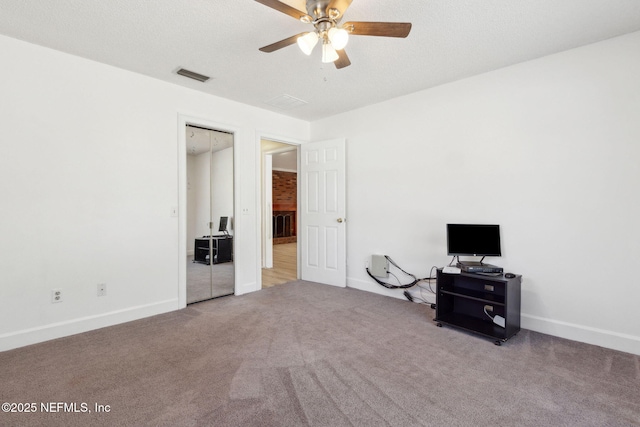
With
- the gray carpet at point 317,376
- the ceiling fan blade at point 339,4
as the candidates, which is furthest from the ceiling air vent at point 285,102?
the gray carpet at point 317,376

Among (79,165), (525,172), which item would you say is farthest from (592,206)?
(79,165)

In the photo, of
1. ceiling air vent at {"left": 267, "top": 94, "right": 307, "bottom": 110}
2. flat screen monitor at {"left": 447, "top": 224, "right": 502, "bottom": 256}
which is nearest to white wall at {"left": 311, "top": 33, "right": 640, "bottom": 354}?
flat screen monitor at {"left": 447, "top": 224, "right": 502, "bottom": 256}

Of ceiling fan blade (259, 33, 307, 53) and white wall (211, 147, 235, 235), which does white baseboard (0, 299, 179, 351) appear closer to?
white wall (211, 147, 235, 235)

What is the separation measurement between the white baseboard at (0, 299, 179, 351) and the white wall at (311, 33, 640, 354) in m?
2.86

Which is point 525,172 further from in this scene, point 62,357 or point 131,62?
point 62,357

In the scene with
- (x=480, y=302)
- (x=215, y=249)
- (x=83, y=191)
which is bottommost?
(x=480, y=302)

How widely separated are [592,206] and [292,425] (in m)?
2.89

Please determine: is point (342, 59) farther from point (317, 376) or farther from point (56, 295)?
point (56, 295)

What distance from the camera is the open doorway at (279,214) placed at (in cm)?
519

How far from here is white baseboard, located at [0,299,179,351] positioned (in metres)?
2.46

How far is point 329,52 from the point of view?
215 cm

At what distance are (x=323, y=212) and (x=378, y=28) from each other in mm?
2887

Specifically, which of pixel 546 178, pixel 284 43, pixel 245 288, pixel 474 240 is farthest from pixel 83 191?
pixel 546 178

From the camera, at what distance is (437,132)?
349cm
